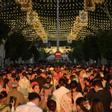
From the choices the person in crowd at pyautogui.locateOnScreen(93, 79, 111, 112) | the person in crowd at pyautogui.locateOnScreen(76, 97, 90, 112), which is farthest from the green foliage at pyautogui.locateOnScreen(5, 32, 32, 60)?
the person in crowd at pyautogui.locateOnScreen(76, 97, 90, 112)

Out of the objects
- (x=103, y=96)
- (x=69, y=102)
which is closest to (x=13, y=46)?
(x=103, y=96)

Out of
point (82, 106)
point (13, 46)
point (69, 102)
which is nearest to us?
point (82, 106)

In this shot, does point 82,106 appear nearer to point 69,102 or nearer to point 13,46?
point 69,102

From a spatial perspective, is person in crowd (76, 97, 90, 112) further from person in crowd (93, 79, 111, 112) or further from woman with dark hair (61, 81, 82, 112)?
person in crowd (93, 79, 111, 112)

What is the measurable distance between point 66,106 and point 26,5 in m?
25.9

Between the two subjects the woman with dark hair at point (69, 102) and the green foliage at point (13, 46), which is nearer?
the woman with dark hair at point (69, 102)

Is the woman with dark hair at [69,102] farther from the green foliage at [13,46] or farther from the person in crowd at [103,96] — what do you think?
the green foliage at [13,46]

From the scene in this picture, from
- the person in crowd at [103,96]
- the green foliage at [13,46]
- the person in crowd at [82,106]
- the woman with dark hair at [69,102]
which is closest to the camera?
the person in crowd at [82,106]

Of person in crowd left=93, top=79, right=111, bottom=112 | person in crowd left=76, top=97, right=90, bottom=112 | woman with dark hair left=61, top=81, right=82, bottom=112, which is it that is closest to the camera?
person in crowd left=76, top=97, right=90, bottom=112

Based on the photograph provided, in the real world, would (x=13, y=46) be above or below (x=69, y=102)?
below

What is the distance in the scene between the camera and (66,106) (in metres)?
13.6

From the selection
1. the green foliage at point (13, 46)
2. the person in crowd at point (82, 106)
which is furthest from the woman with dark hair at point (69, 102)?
the green foliage at point (13, 46)

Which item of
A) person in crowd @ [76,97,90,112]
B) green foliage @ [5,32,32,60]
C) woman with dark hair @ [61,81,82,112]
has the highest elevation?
person in crowd @ [76,97,90,112]

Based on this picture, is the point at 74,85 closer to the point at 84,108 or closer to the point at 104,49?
the point at 84,108
